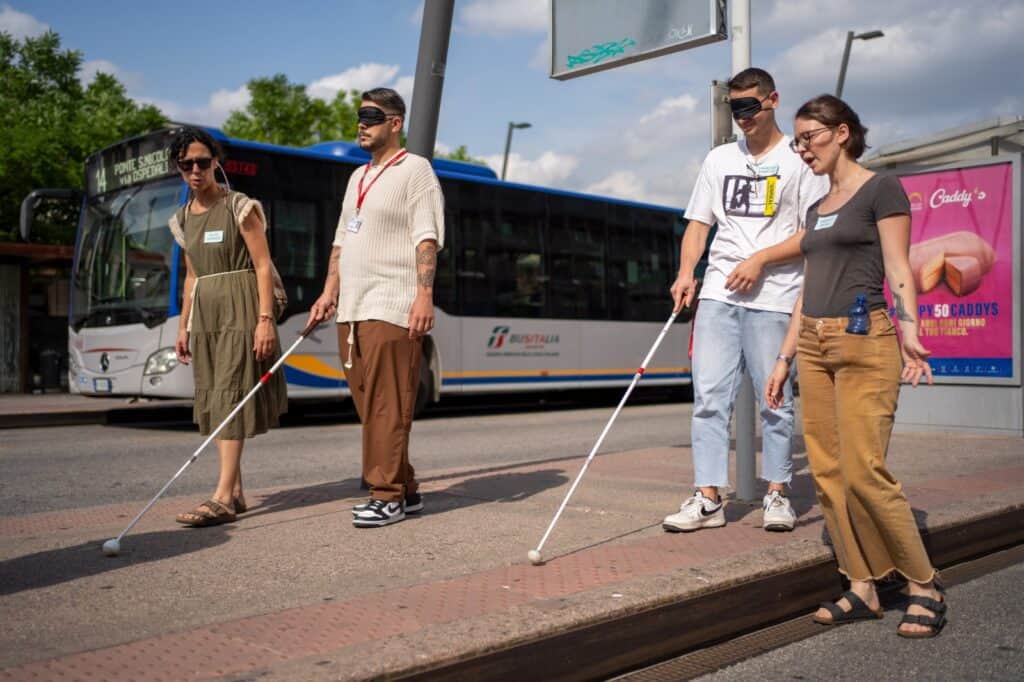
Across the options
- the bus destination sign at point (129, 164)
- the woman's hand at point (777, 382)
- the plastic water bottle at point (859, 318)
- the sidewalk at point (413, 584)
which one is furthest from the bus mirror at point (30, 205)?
the plastic water bottle at point (859, 318)

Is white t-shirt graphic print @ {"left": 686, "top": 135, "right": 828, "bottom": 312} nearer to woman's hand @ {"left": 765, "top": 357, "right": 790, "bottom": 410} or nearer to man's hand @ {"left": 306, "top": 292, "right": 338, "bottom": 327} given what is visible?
woman's hand @ {"left": 765, "top": 357, "right": 790, "bottom": 410}

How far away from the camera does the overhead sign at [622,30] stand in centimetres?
767

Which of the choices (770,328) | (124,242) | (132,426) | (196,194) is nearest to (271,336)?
(196,194)

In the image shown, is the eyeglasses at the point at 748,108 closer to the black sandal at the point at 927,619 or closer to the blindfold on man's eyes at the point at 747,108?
the blindfold on man's eyes at the point at 747,108

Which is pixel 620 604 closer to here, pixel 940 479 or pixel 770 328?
pixel 770 328

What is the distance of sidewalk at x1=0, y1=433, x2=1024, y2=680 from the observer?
2.99 m

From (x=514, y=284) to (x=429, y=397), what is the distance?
2.60 meters

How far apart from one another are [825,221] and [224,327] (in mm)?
3014

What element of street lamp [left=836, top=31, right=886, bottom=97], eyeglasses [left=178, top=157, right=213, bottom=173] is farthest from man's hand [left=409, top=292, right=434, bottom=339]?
street lamp [left=836, top=31, right=886, bottom=97]

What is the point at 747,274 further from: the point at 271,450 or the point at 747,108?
the point at 271,450

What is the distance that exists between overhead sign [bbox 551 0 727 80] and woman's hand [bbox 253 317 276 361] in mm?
3852

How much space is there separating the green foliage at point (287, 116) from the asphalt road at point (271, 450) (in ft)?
78.3

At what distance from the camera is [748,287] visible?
15.9ft

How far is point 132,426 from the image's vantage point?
13.4 meters
